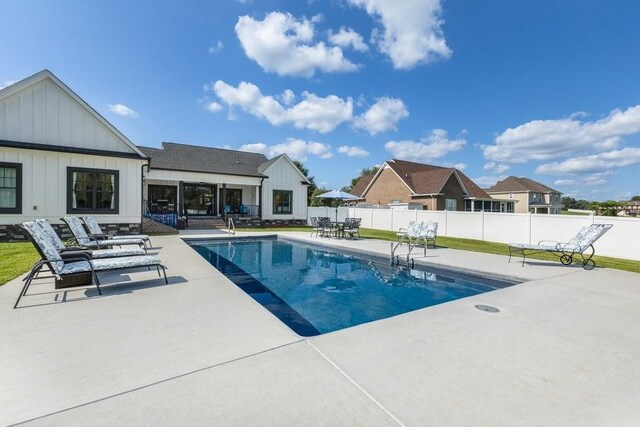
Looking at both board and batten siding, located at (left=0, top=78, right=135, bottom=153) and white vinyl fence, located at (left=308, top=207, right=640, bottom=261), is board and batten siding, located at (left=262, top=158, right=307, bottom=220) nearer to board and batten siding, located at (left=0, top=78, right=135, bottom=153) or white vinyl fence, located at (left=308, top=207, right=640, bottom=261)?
white vinyl fence, located at (left=308, top=207, right=640, bottom=261)

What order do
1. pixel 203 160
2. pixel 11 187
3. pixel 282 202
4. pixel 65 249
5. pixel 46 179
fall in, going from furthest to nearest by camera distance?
1. pixel 282 202
2. pixel 203 160
3. pixel 46 179
4. pixel 11 187
5. pixel 65 249

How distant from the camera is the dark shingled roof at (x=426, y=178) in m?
31.1

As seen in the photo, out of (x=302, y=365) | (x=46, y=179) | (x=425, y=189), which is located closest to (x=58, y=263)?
(x=302, y=365)

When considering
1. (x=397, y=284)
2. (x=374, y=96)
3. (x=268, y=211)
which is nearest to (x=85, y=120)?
(x=268, y=211)

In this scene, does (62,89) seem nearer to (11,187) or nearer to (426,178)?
(11,187)

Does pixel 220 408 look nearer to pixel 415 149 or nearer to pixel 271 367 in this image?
pixel 271 367

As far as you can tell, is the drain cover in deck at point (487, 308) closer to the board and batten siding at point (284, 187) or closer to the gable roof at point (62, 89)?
the gable roof at point (62, 89)

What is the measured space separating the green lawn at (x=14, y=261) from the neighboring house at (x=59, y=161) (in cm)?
311

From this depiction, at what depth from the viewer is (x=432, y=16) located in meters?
12.3

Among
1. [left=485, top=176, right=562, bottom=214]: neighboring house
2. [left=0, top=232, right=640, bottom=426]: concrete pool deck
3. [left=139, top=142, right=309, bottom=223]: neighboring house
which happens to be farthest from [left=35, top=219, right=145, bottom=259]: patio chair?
[left=485, top=176, right=562, bottom=214]: neighboring house

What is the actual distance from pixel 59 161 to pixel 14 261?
7.32m

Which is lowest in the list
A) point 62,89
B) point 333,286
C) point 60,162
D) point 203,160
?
point 333,286

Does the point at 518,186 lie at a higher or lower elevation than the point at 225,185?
higher

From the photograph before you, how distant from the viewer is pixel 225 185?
21.7m
